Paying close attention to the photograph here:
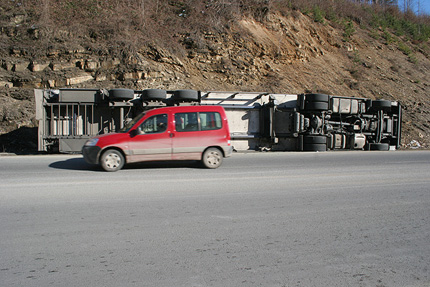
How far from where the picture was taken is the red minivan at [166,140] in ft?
31.6

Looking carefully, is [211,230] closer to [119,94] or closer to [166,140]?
[166,140]

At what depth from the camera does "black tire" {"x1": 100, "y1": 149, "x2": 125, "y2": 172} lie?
958cm

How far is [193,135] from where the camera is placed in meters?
10.2

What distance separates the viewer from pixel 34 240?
448 cm

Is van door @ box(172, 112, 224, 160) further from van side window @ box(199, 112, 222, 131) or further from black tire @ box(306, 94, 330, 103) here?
black tire @ box(306, 94, 330, 103)

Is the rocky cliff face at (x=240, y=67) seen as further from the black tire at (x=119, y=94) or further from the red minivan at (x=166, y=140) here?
the red minivan at (x=166, y=140)

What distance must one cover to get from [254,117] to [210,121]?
21.5ft

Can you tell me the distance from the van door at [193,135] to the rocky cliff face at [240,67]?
29.4 feet

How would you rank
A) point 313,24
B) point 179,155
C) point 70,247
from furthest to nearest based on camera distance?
point 313,24, point 179,155, point 70,247

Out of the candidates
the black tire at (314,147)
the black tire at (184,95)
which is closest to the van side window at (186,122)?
the black tire at (184,95)

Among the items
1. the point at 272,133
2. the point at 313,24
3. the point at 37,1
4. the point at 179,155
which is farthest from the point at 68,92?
the point at 313,24

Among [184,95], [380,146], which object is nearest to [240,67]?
[184,95]

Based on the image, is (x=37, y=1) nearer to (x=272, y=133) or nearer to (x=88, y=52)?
(x=88, y=52)

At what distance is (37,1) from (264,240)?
25.5 meters
